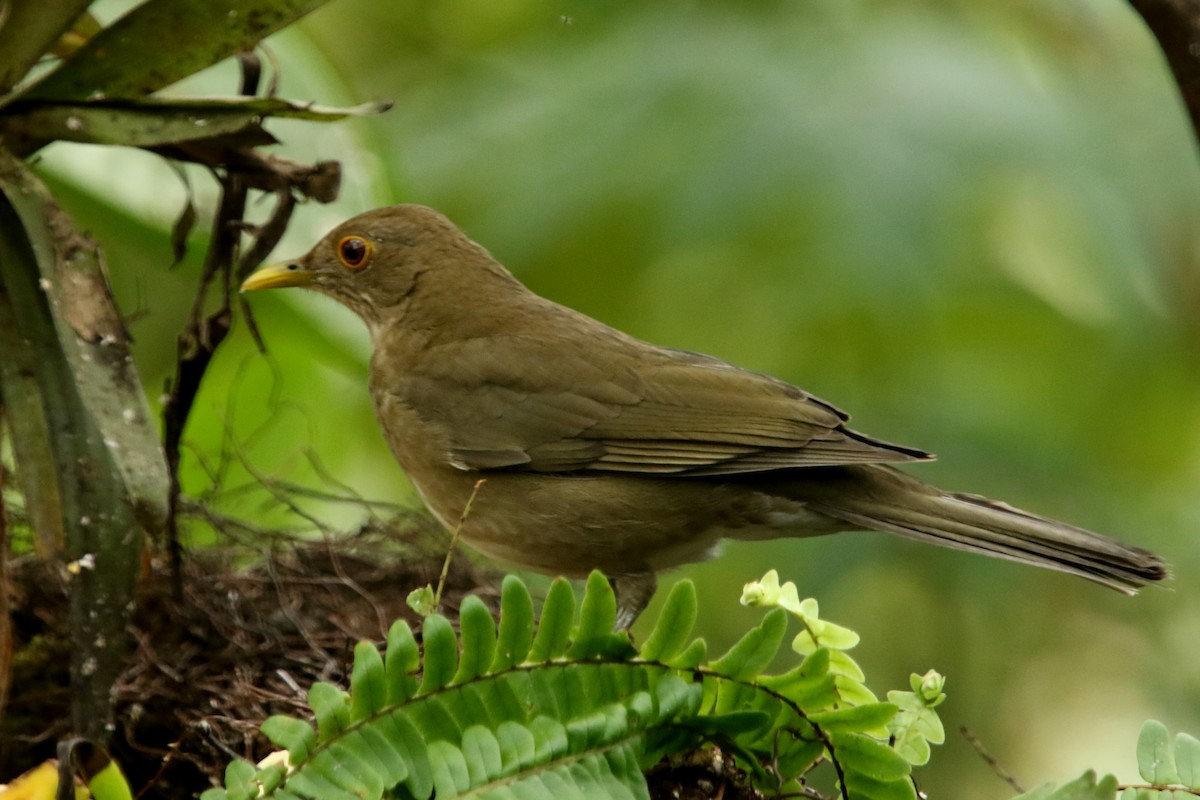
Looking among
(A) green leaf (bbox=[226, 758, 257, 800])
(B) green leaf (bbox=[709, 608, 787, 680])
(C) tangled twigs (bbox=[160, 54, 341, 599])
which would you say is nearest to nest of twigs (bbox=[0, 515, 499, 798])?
(C) tangled twigs (bbox=[160, 54, 341, 599])

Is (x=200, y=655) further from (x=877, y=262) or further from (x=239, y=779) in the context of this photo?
(x=877, y=262)

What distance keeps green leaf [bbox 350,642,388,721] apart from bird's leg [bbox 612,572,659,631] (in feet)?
6.99

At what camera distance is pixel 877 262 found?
17.3ft

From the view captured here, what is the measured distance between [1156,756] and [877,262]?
3216mm

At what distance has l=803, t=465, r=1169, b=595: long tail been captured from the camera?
11.0ft

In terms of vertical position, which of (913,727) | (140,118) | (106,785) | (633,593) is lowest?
(633,593)

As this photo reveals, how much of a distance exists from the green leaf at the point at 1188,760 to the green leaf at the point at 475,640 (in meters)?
1.10

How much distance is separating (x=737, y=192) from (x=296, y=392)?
206 cm

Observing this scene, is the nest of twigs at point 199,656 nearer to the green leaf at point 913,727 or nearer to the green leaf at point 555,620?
the green leaf at point 555,620

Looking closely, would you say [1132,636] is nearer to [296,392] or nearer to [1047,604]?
[1047,604]

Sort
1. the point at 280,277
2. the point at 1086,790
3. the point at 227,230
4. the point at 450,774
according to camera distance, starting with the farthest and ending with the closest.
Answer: the point at 280,277 < the point at 227,230 < the point at 450,774 < the point at 1086,790

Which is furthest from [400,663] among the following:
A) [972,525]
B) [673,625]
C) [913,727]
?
[972,525]

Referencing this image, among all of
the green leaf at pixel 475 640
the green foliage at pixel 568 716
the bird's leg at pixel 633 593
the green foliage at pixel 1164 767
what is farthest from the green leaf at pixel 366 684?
the bird's leg at pixel 633 593

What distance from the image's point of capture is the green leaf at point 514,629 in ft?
7.65
